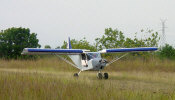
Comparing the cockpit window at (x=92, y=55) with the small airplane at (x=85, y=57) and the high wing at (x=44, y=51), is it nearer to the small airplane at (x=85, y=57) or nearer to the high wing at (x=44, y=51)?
the small airplane at (x=85, y=57)

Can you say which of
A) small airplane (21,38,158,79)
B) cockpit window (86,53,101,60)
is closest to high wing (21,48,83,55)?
small airplane (21,38,158,79)

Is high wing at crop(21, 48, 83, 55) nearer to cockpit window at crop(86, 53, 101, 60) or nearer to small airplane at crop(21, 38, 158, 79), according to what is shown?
small airplane at crop(21, 38, 158, 79)

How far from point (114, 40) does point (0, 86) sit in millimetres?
27356

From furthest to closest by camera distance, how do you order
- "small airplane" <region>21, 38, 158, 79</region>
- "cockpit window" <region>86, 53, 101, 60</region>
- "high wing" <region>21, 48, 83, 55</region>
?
1. "cockpit window" <region>86, 53, 101, 60</region>
2. "high wing" <region>21, 48, 83, 55</region>
3. "small airplane" <region>21, 38, 158, 79</region>

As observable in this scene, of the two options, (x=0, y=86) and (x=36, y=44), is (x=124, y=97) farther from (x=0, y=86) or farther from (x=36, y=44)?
(x=36, y=44)

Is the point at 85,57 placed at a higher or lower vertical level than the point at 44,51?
lower

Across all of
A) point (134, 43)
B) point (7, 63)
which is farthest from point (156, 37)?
point (7, 63)

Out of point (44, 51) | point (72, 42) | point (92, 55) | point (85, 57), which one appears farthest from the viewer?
point (72, 42)

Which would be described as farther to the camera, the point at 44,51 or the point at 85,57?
the point at 85,57

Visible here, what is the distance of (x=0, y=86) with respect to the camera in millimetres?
7027

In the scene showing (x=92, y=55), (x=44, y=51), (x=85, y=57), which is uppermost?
(x=44, y=51)

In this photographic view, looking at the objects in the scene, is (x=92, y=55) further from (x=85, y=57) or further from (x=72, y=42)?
(x=72, y=42)

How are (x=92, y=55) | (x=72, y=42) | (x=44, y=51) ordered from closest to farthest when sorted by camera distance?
(x=44, y=51) < (x=92, y=55) < (x=72, y=42)

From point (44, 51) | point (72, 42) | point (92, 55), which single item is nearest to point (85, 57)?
point (92, 55)
